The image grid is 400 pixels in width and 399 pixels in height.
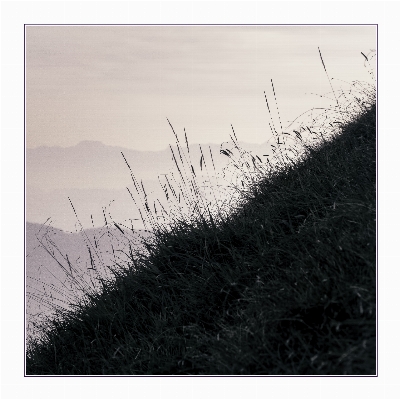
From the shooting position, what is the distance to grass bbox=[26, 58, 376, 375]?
103 inches

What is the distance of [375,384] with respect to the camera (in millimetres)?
2750

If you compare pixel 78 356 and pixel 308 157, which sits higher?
pixel 308 157

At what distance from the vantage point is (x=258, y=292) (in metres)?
3.07

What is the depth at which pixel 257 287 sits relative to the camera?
2.97m

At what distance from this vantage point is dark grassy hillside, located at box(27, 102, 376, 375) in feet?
8.57

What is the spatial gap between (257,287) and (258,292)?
4.4 inches

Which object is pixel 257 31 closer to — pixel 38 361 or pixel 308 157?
pixel 308 157

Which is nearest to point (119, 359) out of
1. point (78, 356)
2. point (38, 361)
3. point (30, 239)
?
point (78, 356)

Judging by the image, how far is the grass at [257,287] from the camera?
103 inches

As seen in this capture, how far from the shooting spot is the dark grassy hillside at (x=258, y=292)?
261 cm

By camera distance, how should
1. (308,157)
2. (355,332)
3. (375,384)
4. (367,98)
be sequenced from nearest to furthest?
1. (355,332)
2. (375,384)
3. (308,157)
4. (367,98)

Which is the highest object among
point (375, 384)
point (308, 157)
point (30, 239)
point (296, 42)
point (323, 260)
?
point (296, 42)

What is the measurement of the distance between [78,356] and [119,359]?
42 centimetres
